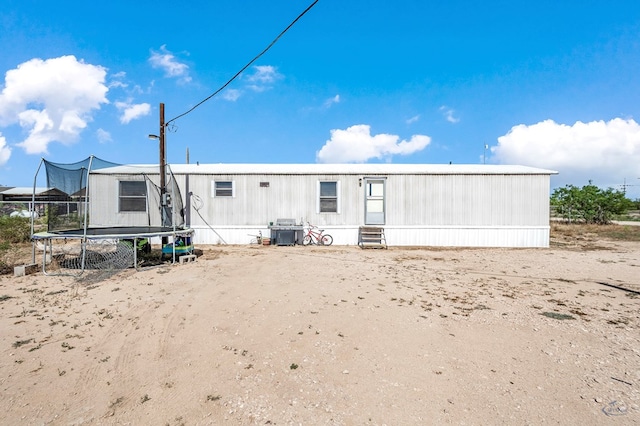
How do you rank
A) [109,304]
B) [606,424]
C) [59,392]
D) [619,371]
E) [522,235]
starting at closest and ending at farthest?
[606,424] → [59,392] → [619,371] → [109,304] → [522,235]

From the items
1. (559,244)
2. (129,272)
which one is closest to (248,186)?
(129,272)

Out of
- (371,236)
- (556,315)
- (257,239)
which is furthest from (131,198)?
(556,315)

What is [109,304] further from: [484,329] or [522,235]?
[522,235]

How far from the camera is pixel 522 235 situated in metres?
12.5

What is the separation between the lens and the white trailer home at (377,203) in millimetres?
12461

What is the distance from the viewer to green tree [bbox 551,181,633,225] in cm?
2041

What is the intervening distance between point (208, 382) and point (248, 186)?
33.3ft

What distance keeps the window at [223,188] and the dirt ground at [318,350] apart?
5.86 m

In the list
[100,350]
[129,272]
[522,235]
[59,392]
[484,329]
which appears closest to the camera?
[59,392]

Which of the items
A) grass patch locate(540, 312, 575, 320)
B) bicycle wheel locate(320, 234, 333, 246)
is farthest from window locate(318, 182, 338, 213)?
grass patch locate(540, 312, 575, 320)

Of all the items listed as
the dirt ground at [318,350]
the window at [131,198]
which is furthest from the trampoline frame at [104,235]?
the window at [131,198]

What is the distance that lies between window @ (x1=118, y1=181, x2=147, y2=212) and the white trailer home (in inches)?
2.3

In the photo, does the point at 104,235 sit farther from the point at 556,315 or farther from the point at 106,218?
the point at 556,315

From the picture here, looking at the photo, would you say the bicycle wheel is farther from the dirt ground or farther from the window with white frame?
the dirt ground
